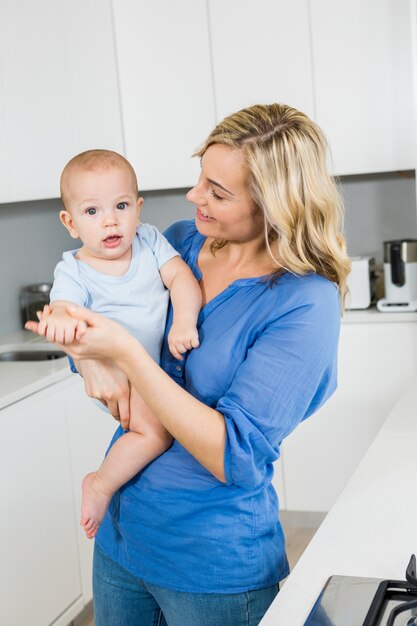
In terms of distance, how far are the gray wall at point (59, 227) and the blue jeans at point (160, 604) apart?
211 cm

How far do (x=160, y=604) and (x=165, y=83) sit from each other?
2525mm

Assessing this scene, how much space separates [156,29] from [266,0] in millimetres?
471

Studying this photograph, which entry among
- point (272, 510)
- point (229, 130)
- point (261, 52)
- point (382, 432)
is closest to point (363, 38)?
point (261, 52)

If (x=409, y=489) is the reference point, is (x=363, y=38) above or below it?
above

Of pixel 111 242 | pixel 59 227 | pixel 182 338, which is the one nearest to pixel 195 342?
pixel 182 338

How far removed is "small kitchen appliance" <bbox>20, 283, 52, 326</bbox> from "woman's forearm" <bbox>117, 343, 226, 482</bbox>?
7.64 feet

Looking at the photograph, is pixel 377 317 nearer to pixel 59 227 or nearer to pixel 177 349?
pixel 59 227

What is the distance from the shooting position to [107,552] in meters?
1.56

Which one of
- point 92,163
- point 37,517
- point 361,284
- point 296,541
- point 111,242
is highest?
point 92,163

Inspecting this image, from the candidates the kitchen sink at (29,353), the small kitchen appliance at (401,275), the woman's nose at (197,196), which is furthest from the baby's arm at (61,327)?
the small kitchen appliance at (401,275)

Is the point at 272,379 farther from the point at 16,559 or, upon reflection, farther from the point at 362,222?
the point at 362,222

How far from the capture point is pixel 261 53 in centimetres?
341

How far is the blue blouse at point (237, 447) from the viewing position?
134 centimetres

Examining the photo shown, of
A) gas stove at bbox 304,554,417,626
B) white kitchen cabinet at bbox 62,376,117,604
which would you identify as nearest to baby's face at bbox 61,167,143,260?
gas stove at bbox 304,554,417,626
